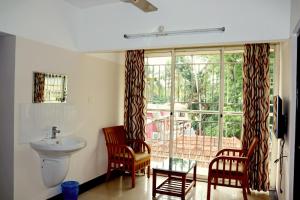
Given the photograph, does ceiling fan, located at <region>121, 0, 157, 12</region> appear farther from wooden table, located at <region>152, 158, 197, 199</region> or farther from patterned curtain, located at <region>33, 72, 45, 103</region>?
wooden table, located at <region>152, 158, 197, 199</region>

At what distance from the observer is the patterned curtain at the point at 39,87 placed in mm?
2879

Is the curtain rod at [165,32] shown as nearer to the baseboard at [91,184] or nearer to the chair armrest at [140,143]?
the chair armrest at [140,143]

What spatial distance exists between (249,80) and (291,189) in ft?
5.94

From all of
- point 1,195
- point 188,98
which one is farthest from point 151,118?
point 1,195

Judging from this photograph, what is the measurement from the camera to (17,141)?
8.80ft

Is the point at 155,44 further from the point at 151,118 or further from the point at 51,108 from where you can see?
the point at 151,118

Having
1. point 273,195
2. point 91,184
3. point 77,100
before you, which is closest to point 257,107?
point 273,195

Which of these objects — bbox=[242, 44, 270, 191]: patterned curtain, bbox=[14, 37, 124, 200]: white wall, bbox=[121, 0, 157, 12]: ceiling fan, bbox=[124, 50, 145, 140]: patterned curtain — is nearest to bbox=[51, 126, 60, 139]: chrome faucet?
bbox=[14, 37, 124, 200]: white wall

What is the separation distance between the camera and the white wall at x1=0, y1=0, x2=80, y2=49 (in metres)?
2.57

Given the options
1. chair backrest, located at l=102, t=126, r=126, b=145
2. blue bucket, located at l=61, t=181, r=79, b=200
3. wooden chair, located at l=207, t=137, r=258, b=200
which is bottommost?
blue bucket, located at l=61, t=181, r=79, b=200

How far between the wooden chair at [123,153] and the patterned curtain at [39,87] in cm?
136

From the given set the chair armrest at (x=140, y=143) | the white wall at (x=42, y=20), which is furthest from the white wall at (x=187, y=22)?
the chair armrest at (x=140, y=143)

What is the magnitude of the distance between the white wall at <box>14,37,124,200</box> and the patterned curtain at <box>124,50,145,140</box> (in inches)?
8.3

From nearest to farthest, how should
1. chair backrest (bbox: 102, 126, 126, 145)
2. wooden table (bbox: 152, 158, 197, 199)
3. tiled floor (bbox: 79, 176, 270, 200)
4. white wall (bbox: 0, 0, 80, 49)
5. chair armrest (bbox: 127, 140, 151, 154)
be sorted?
white wall (bbox: 0, 0, 80, 49) < wooden table (bbox: 152, 158, 197, 199) < tiled floor (bbox: 79, 176, 270, 200) < chair backrest (bbox: 102, 126, 126, 145) < chair armrest (bbox: 127, 140, 151, 154)
